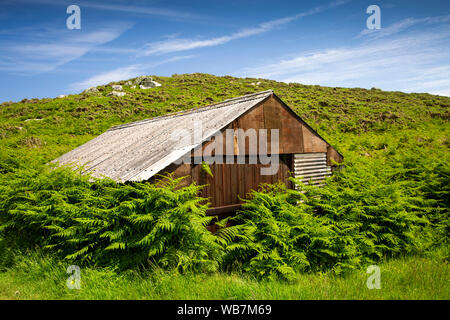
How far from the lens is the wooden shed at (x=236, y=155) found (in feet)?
20.1

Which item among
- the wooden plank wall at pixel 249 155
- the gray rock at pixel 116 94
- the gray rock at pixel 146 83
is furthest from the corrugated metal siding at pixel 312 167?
the gray rock at pixel 146 83

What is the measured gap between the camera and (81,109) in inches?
1160

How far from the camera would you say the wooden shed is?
20.1ft

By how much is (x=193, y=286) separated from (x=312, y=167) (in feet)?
19.7

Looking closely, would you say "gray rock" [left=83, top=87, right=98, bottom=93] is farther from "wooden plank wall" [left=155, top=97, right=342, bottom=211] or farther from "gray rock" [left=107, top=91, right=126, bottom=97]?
"wooden plank wall" [left=155, top=97, right=342, bottom=211]

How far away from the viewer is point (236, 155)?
703 cm

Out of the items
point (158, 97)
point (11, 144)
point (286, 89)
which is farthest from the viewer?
point (286, 89)

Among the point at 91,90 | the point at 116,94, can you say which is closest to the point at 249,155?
the point at 116,94

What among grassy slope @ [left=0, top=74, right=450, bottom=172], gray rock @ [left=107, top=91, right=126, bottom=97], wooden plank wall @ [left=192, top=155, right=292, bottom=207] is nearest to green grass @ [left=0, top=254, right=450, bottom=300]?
wooden plank wall @ [left=192, top=155, right=292, bottom=207]

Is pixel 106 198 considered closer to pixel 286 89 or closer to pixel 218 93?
pixel 218 93

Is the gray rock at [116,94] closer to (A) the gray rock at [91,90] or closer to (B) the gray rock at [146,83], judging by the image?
(A) the gray rock at [91,90]

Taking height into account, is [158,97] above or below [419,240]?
above
